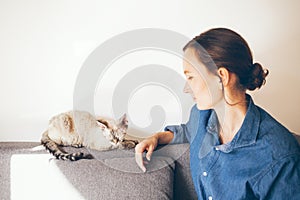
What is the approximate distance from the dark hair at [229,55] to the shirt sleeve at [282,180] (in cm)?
29

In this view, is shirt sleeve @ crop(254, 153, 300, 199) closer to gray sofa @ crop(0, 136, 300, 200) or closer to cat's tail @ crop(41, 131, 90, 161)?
gray sofa @ crop(0, 136, 300, 200)

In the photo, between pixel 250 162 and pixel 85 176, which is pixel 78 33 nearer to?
pixel 85 176

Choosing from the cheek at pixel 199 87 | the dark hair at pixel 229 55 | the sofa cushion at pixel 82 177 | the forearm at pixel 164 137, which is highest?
the dark hair at pixel 229 55

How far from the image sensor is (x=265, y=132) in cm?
112

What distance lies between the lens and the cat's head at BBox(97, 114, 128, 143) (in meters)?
1.39

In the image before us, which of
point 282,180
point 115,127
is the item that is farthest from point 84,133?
point 282,180

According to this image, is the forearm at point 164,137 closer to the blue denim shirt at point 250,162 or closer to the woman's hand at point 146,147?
the woman's hand at point 146,147

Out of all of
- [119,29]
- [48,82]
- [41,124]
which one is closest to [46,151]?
[41,124]

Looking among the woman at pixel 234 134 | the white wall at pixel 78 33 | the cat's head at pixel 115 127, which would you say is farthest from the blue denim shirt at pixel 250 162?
the white wall at pixel 78 33

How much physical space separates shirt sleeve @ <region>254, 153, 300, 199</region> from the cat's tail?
67 cm

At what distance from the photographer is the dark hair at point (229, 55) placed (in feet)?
3.72

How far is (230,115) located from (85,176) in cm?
58

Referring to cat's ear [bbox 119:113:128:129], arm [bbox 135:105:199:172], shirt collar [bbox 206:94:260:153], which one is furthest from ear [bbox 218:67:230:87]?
cat's ear [bbox 119:113:128:129]

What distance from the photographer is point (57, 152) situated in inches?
51.8
